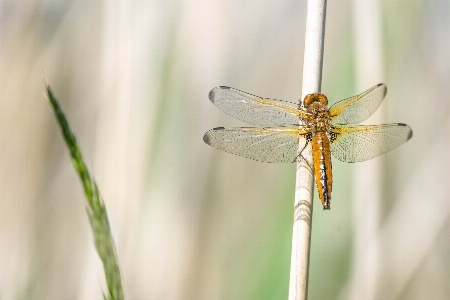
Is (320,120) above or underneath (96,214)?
above

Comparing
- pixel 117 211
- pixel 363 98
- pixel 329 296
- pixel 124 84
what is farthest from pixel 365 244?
pixel 124 84

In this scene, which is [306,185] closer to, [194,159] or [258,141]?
[258,141]

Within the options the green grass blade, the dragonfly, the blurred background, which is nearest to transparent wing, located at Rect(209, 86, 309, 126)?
the dragonfly

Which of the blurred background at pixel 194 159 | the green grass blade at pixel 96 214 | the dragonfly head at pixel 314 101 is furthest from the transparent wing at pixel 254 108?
the green grass blade at pixel 96 214

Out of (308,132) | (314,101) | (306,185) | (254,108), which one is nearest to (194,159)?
(254,108)

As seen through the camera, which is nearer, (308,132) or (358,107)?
(308,132)

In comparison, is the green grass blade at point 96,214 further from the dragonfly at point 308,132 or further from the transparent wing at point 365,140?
the transparent wing at point 365,140

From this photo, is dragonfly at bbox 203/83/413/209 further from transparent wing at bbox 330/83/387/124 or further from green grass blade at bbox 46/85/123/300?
green grass blade at bbox 46/85/123/300
